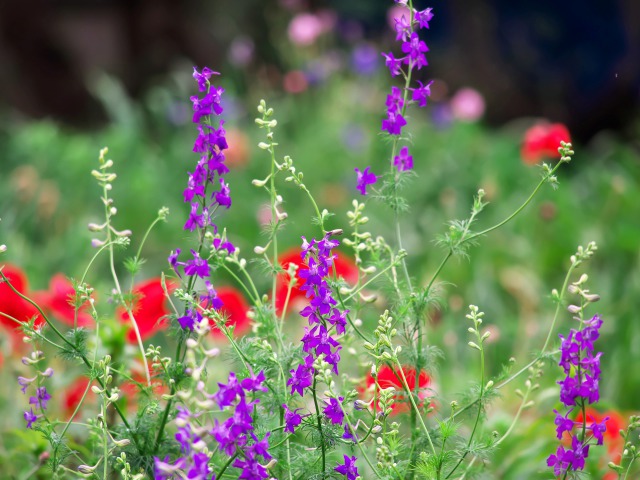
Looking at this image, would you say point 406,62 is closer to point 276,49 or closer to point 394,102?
point 394,102

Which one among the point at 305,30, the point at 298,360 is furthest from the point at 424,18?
the point at 305,30

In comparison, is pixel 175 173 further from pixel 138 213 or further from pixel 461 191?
pixel 461 191

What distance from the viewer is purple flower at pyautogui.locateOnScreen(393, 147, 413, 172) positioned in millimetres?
1250

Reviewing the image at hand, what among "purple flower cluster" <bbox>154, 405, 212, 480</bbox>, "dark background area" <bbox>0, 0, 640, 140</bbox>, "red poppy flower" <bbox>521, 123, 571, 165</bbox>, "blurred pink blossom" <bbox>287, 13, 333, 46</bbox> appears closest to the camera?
"purple flower cluster" <bbox>154, 405, 212, 480</bbox>

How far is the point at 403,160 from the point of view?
126cm

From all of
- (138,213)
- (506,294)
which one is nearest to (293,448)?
(506,294)

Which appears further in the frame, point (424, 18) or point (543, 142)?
point (543, 142)

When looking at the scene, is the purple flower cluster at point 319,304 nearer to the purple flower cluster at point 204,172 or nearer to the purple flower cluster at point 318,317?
the purple flower cluster at point 318,317

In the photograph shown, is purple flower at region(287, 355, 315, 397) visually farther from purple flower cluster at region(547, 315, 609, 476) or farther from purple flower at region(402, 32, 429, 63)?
purple flower at region(402, 32, 429, 63)

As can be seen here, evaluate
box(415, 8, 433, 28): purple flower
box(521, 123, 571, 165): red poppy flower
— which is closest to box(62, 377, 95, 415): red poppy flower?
box(415, 8, 433, 28): purple flower

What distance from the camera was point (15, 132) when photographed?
4570mm

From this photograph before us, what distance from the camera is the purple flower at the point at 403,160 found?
1.25m

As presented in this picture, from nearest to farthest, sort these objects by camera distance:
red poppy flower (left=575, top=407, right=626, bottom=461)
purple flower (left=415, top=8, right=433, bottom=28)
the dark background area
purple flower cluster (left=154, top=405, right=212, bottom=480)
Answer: purple flower cluster (left=154, top=405, right=212, bottom=480), purple flower (left=415, top=8, right=433, bottom=28), red poppy flower (left=575, top=407, right=626, bottom=461), the dark background area

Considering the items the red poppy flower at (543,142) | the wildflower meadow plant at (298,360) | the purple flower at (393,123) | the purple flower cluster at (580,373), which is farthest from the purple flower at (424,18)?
the red poppy flower at (543,142)
